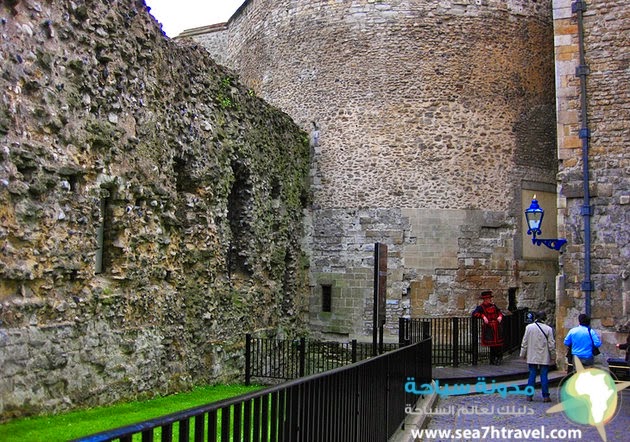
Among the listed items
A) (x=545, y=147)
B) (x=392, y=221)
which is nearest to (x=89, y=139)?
(x=392, y=221)

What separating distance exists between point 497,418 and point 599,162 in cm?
686

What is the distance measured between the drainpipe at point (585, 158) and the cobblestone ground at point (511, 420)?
284 cm

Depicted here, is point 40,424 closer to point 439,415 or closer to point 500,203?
point 439,415

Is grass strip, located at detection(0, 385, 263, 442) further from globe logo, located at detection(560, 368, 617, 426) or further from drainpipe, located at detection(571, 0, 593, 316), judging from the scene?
drainpipe, located at detection(571, 0, 593, 316)

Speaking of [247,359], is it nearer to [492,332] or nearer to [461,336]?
[492,332]

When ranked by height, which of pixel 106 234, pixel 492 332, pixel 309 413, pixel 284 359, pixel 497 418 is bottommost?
pixel 497 418

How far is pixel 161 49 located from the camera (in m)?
10.1

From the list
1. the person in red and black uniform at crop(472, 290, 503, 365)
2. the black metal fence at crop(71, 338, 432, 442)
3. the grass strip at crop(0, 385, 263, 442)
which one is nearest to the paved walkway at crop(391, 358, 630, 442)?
the black metal fence at crop(71, 338, 432, 442)

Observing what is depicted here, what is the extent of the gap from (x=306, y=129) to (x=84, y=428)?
1200cm

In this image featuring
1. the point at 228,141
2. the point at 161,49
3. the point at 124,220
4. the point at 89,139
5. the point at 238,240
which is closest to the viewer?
the point at 89,139

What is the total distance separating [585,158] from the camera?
13.7m

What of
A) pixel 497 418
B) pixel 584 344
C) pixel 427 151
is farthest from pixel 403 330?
pixel 427 151

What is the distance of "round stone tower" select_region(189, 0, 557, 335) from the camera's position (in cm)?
1653

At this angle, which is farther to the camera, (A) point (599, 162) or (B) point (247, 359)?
(A) point (599, 162)
